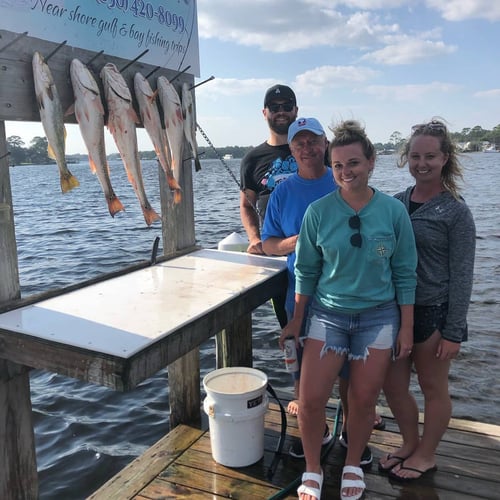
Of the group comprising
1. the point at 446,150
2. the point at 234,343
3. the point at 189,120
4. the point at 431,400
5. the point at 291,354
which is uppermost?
the point at 189,120

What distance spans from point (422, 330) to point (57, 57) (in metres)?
2.33

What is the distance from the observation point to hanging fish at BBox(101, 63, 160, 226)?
8.97 feet

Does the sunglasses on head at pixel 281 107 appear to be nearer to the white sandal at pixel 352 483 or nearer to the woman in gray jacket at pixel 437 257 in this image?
the woman in gray jacket at pixel 437 257

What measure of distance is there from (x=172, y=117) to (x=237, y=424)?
1901mm

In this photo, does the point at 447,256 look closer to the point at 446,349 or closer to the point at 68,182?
the point at 446,349

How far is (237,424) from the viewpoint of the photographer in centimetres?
305

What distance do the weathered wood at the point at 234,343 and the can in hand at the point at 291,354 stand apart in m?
1.19

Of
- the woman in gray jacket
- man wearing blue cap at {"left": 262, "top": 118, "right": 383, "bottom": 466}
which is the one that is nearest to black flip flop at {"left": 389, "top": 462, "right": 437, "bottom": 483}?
man wearing blue cap at {"left": 262, "top": 118, "right": 383, "bottom": 466}

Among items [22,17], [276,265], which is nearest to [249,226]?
[276,265]

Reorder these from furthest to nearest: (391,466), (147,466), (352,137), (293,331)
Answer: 1. (147,466)
2. (391,466)
3. (293,331)
4. (352,137)

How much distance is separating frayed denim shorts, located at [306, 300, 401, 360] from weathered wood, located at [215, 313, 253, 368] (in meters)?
1.56

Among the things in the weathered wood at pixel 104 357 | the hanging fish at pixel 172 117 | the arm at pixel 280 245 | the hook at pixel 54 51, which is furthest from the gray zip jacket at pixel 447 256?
the hook at pixel 54 51

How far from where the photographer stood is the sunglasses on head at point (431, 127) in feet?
8.77

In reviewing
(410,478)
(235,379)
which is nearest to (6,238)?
(235,379)
